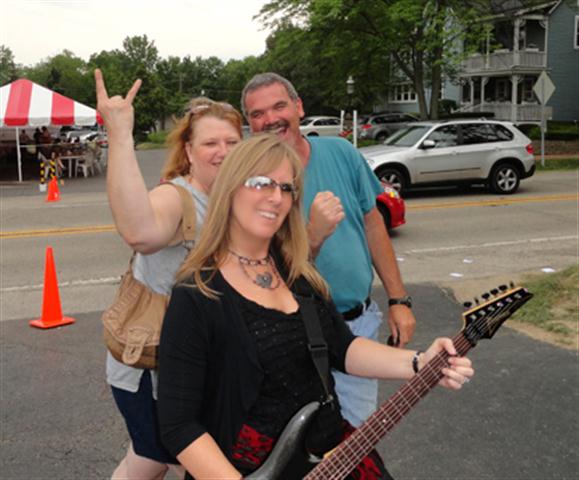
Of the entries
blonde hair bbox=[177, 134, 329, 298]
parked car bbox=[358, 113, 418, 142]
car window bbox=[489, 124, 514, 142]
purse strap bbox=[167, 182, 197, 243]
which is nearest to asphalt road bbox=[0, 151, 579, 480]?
purse strap bbox=[167, 182, 197, 243]

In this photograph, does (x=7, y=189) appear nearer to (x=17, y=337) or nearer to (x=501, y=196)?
(x=501, y=196)

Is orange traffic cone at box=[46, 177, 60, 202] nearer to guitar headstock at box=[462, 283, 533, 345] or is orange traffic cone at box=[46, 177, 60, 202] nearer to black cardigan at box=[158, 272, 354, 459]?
black cardigan at box=[158, 272, 354, 459]

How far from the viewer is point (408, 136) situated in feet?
54.6

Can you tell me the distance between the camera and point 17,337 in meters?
6.54

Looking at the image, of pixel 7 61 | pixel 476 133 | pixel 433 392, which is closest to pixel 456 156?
pixel 476 133

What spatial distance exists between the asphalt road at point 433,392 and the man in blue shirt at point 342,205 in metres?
1.06

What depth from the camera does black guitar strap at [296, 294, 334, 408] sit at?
6.66 ft

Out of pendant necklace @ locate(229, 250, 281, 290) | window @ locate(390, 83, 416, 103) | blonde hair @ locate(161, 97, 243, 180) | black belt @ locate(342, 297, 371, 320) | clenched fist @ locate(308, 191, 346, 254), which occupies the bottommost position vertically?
black belt @ locate(342, 297, 371, 320)

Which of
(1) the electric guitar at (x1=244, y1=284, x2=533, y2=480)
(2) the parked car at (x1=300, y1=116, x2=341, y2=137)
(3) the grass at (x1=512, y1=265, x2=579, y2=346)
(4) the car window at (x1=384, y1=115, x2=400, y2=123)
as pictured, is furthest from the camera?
(4) the car window at (x1=384, y1=115, x2=400, y2=123)

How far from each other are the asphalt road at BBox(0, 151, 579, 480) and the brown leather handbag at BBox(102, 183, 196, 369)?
6.11 feet

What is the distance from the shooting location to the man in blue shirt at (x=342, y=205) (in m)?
3.08

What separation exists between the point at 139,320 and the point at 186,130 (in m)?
0.75

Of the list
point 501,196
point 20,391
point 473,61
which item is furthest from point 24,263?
point 473,61

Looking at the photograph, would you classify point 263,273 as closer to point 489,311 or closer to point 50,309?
point 489,311
